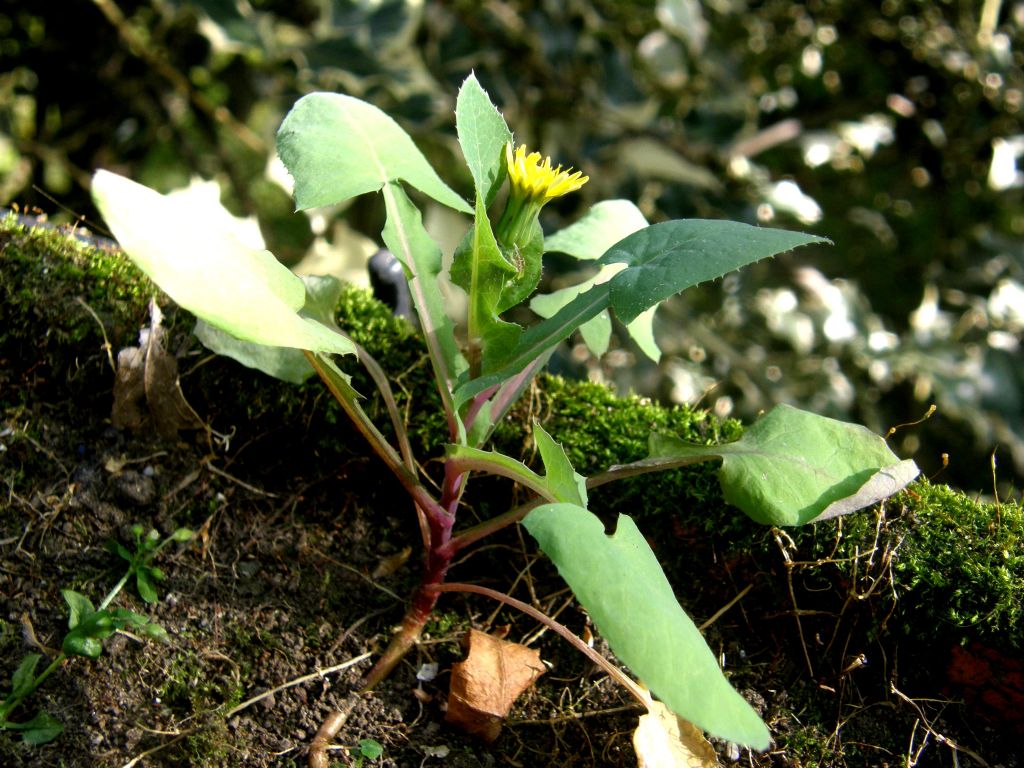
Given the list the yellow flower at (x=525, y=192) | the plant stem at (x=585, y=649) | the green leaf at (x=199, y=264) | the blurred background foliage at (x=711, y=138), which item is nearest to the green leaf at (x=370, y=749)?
the plant stem at (x=585, y=649)

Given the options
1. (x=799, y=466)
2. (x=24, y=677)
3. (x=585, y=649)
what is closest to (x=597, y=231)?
(x=799, y=466)

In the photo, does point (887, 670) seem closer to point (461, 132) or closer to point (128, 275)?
point (461, 132)

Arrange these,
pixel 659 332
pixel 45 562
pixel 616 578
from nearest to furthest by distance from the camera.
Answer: pixel 616 578 < pixel 45 562 < pixel 659 332

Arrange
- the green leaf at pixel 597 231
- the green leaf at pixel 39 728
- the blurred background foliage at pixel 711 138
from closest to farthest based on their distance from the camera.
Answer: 1. the green leaf at pixel 39 728
2. the green leaf at pixel 597 231
3. the blurred background foliage at pixel 711 138

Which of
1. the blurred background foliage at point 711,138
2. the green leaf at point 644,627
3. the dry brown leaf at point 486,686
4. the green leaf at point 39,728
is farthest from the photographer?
the blurred background foliage at point 711,138

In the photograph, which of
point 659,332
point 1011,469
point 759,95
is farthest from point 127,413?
point 1011,469

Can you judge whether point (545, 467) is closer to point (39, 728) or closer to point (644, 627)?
point (644, 627)

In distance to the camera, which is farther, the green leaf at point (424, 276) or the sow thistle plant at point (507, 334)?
the green leaf at point (424, 276)

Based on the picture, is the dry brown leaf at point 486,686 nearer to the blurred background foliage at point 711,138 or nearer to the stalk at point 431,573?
the stalk at point 431,573
